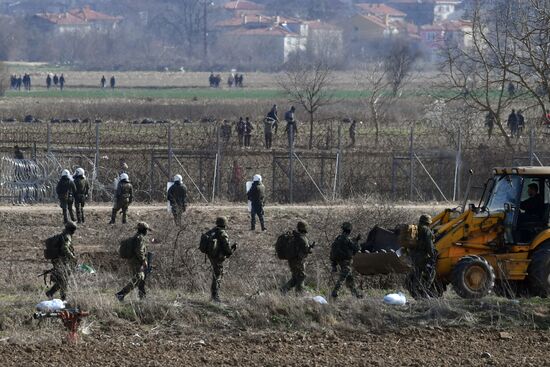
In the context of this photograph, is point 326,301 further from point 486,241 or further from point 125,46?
point 125,46

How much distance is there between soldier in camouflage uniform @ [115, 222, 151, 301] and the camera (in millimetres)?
17453

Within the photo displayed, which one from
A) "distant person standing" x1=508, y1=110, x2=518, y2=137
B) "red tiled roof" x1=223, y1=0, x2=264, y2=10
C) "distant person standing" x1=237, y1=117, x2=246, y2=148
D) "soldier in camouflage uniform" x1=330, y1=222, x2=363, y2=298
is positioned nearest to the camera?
"soldier in camouflage uniform" x1=330, y1=222, x2=363, y2=298

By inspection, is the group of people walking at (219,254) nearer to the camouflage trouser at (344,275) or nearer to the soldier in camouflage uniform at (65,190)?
the camouflage trouser at (344,275)

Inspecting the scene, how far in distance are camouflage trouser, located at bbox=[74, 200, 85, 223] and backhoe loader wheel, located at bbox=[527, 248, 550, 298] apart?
12681mm

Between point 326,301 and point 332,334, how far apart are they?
1.32 meters

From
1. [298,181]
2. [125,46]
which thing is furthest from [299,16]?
[298,181]

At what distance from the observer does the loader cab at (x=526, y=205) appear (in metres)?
18.4

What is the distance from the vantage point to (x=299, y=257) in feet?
59.8

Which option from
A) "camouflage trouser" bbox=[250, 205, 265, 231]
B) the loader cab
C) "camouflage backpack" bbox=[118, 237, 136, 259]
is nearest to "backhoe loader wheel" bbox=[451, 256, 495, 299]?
the loader cab

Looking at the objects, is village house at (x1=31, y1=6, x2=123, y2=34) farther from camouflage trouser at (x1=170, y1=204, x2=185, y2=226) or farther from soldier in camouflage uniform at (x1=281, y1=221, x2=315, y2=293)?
soldier in camouflage uniform at (x1=281, y1=221, x2=315, y2=293)

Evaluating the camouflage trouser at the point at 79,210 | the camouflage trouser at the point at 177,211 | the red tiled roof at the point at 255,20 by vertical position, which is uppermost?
the red tiled roof at the point at 255,20

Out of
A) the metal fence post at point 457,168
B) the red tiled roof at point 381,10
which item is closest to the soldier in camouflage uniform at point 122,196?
the metal fence post at point 457,168

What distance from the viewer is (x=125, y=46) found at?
148 metres

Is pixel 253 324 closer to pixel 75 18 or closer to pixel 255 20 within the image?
pixel 255 20
